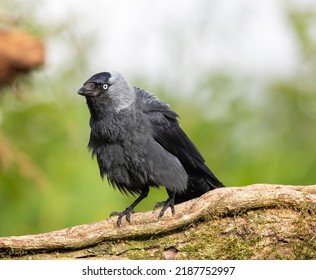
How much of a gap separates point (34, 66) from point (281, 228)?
11.9 feet

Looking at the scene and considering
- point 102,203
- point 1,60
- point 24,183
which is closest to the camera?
point 1,60

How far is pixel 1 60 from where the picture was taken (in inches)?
293

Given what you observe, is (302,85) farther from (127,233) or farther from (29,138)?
(127,233)

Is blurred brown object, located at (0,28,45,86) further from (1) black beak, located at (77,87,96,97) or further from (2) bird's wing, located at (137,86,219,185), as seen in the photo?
(2) bird's wing, located at (137,86,219,185)

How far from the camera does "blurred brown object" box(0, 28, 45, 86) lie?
7410 millimetres

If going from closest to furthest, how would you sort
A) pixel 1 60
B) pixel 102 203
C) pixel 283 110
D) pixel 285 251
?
1. pixel 285 251
2. pixel 1 60
3. pixel 102 203
4. pixel 283 110

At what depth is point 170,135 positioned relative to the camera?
6129 millimetres

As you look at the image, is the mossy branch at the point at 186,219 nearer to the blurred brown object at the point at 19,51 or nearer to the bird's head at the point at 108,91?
the bird's head at the point at 108,91

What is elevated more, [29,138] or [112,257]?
[29,138]

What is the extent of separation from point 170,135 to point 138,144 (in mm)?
353

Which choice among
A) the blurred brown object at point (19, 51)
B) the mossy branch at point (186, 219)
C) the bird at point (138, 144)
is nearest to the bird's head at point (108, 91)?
the bird at point (138, 144)

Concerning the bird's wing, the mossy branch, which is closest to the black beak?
the bird's wing

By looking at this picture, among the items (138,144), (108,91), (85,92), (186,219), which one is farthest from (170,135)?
(186,219)

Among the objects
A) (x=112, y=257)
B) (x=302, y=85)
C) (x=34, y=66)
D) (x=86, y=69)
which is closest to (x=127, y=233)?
(x=112, y=257)
